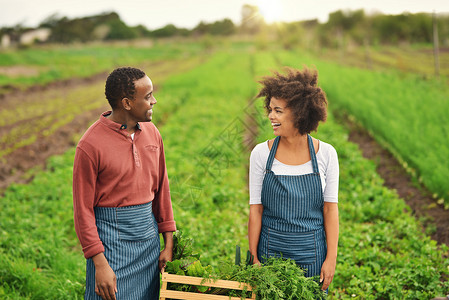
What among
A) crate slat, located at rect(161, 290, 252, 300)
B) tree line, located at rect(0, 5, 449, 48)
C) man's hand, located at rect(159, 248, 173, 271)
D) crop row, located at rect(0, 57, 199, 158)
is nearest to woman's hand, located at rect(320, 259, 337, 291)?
crate slat, located at rect(161, 290, 252, 300)

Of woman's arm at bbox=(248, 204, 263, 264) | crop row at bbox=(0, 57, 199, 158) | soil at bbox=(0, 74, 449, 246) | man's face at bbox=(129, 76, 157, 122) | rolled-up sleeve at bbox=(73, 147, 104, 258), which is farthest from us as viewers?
crop row at bbox=(0, 57, 199, 158)

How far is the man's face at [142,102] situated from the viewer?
1.81 m

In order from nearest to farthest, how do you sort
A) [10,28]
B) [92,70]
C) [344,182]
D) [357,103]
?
[344,182] → [357,103] → [92,70] → [10,28]

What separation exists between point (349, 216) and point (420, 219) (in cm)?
74

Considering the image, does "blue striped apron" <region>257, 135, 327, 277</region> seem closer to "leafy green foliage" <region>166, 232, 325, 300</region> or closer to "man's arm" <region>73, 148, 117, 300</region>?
"leafy green foliage" <region>166, 232, 325, 300</region>

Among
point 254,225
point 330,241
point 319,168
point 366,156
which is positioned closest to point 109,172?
point 254,225

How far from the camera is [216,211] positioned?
472 centimetres

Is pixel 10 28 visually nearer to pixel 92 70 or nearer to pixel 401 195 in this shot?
pixel 92 70

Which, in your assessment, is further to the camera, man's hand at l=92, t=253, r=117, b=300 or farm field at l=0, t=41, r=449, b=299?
farm field at l=0, t=41, r=449, b=299

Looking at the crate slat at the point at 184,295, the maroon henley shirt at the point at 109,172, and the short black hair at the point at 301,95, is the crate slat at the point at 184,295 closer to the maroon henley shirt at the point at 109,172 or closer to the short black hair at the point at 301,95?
the maroon henley shirt at the point at 109,172

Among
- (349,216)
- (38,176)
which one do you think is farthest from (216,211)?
(38,176)

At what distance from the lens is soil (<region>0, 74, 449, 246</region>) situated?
4.54 meters

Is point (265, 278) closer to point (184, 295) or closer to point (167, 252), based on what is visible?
point (184, 295)

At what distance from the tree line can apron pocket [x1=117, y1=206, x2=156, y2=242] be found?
37150 mm
